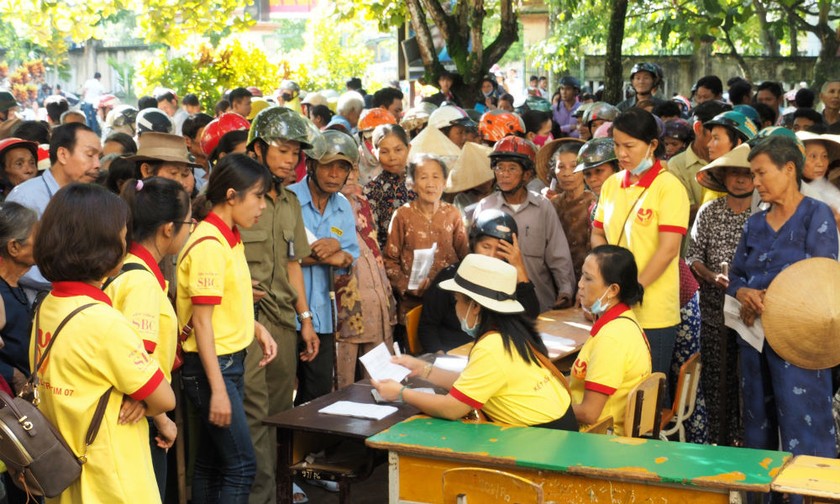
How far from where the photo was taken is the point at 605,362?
15.4 ft

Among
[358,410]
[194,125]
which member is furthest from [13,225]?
[194,125]

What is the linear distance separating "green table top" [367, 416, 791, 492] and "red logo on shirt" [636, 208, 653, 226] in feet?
6.48

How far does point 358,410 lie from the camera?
4.69 meters

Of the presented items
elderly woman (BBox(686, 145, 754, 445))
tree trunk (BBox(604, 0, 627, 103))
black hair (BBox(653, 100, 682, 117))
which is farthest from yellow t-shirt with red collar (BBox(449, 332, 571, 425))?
tree trunk (BBox(604, 0, 627, 103))

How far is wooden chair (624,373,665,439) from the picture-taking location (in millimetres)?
4508

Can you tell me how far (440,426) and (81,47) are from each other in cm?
4449

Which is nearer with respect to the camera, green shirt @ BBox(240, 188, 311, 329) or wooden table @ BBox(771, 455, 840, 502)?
wooden table @ BBox(771, 455, 840, 502)

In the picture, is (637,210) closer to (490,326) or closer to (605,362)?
(605,362)

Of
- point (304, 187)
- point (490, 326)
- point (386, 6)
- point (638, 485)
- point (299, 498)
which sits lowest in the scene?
point (299, 498)

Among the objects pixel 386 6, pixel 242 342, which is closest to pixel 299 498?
pixel 242 342

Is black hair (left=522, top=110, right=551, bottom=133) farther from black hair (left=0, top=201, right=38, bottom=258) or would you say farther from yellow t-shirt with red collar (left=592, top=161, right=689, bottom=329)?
black hair (left=0, top=201, right=38, bottom=258)

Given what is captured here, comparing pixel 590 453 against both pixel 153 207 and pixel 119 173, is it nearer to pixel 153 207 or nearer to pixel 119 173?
pixel 153 207

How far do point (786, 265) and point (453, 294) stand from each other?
1.90m

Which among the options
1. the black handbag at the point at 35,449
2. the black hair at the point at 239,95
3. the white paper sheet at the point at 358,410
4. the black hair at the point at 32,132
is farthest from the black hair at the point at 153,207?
the black hair at the point at 239,95
